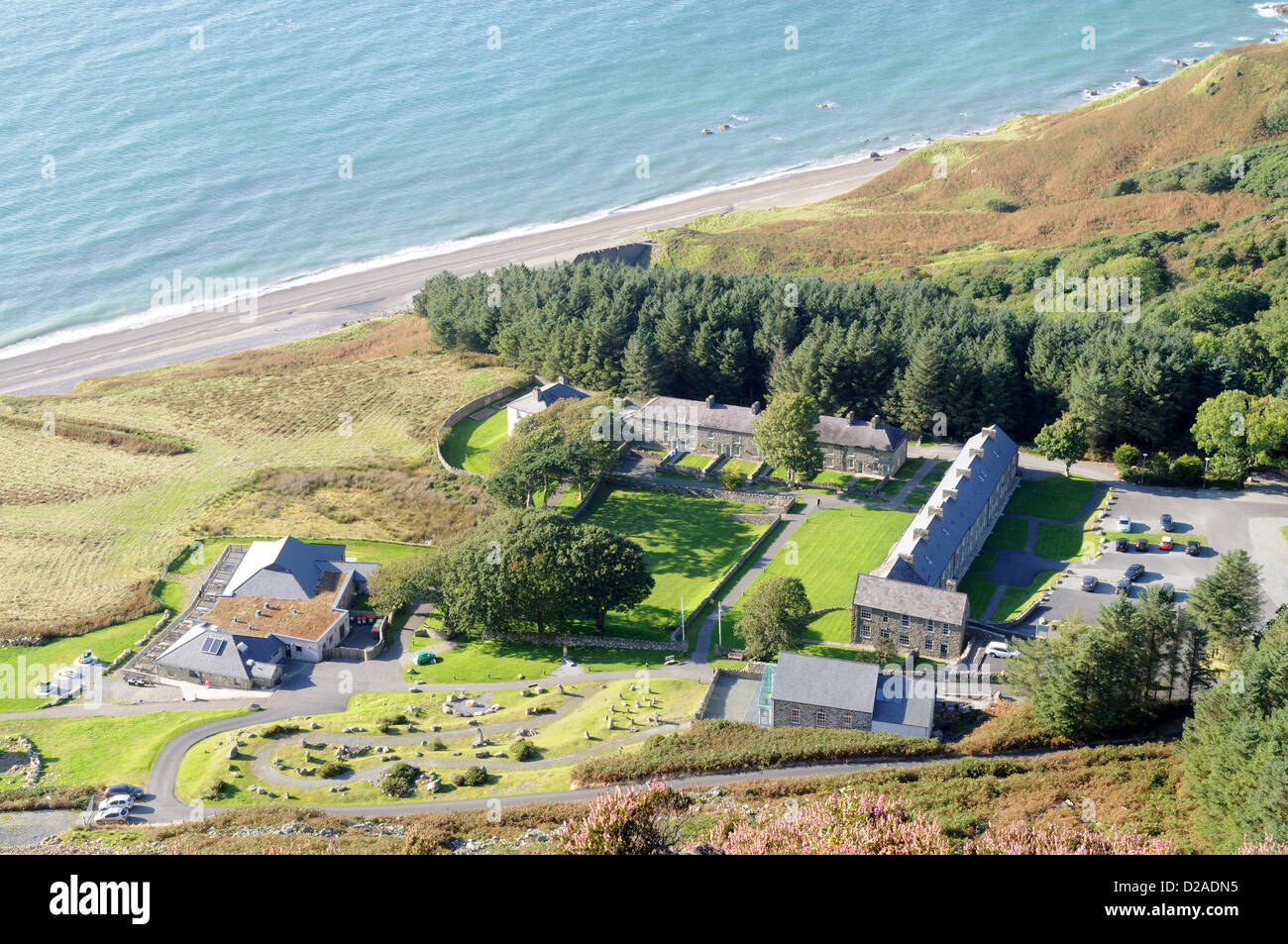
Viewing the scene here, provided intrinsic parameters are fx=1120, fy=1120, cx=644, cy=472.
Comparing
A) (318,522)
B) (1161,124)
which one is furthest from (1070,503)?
(1161,124)

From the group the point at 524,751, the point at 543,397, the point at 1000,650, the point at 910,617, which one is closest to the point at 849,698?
the point at 910,617

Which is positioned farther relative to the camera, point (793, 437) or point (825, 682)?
point (793, 437)

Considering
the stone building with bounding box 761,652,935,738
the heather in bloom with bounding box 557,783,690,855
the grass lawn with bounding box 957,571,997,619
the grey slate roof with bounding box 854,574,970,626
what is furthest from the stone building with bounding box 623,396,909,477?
the heather in bloom with bounding box 557,783,690,855

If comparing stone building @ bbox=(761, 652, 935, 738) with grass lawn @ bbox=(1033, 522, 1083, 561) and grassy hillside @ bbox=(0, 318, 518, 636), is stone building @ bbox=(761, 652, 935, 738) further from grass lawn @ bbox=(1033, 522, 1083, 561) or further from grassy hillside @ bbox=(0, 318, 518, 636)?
grassy hillside @ bbox=(0, 318, 518, 636)

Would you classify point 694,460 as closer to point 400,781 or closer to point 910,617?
point 910,617

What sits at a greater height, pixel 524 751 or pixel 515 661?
pixel 515 661
